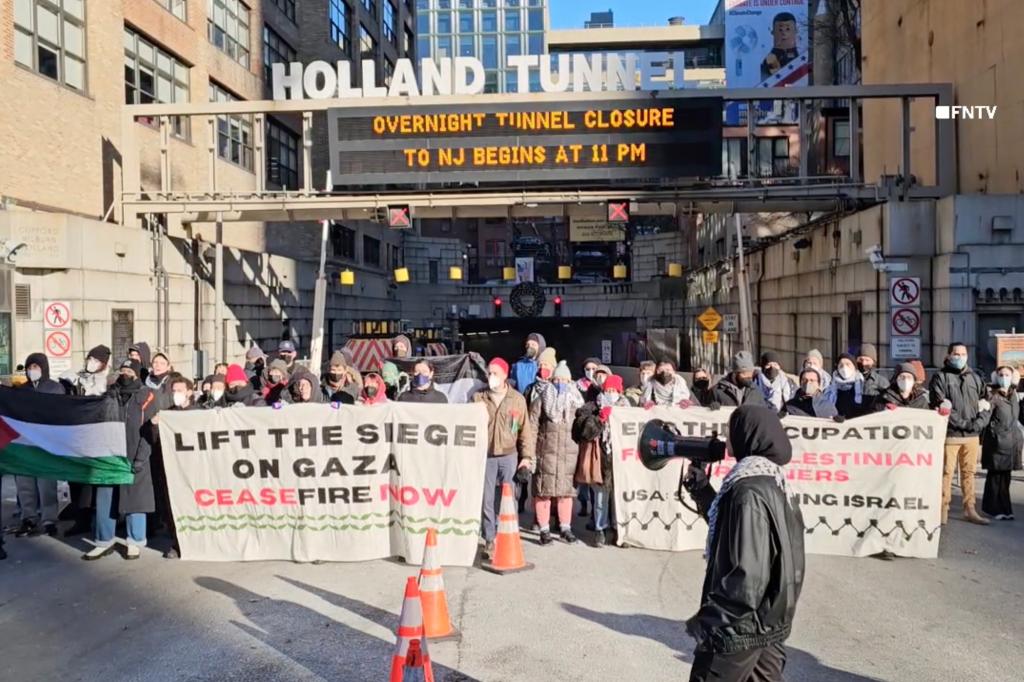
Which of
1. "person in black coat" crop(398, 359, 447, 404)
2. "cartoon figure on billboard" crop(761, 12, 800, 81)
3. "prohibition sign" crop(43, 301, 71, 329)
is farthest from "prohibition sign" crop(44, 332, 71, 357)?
"cartoon figure on billboard" crop(761, 12, 800, 81)

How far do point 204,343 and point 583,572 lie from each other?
18176 mm

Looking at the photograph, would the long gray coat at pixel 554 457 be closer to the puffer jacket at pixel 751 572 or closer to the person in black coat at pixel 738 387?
the person in black coat at pixel 738 387

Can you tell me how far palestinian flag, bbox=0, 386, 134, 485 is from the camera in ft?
29.9

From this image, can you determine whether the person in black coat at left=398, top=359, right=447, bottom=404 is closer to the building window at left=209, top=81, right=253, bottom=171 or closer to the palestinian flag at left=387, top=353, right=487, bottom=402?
the palestinian flag at left=387, top=353, right=487, bottom=402

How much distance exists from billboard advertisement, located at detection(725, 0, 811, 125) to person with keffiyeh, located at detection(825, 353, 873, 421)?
68.1 m

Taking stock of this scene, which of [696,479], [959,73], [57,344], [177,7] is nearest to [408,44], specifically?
[177,7]

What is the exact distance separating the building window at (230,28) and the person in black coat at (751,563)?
29.5 m

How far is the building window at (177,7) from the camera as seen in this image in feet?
85.5

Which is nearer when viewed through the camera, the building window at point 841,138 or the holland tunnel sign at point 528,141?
the holland tunnel sign at point 528,141

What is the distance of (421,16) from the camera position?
11506 cm

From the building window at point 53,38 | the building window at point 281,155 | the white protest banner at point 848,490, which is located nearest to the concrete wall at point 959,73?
the white protest banner at point 848,490

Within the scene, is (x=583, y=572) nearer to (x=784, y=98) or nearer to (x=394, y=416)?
(x=394, y=416)

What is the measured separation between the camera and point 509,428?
29.0ft

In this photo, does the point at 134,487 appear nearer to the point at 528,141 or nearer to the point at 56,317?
the point at 56,317
